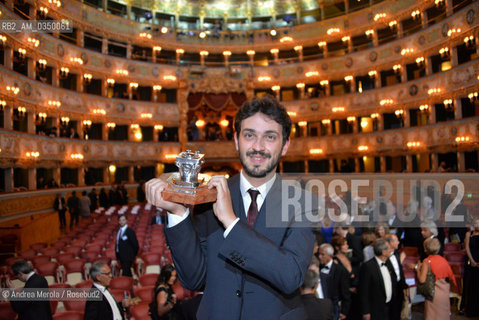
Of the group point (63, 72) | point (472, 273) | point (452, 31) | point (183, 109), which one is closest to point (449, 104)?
point (452, 31)

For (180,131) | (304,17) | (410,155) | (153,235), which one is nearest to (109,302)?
(153,235)

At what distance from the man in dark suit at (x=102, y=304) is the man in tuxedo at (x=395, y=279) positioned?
154 inches

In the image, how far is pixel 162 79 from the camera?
96.6 feet

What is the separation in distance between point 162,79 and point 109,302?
→ 1033 inches

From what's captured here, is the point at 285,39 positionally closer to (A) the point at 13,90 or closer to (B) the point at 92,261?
(A) the point at 13,90

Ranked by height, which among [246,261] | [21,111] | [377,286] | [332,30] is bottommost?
[377,286]

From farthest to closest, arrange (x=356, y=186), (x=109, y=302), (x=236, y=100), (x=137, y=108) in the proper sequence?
(x=236, y=100), (x=137, y=108), (x=356, y=186), (x=109, y=302)

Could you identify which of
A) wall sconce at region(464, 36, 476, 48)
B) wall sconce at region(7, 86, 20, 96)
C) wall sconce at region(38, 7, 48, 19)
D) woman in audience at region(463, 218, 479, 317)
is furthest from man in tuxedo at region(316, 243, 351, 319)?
wall sconce at region(38, 7, 48, 19)

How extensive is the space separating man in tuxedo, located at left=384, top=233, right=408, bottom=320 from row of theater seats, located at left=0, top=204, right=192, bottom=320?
11.3 ft

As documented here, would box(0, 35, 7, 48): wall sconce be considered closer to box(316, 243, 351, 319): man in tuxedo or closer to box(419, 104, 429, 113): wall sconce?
box(316, 243, 351, 319): man in tuxedo

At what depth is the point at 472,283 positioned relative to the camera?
280 inches

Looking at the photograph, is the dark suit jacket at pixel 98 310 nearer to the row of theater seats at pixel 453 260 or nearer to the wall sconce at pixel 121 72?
the row of theater seats at pixel 453 260

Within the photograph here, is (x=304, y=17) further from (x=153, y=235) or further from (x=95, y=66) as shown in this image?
(x=153, y=235)

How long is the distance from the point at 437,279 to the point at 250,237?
516 centimetres
